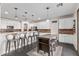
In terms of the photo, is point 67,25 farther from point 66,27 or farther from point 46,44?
point 46,44

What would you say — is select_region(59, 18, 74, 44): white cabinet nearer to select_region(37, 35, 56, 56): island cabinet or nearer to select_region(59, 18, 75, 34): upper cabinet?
select_region(59, 18, 75, 34): upper cabinet

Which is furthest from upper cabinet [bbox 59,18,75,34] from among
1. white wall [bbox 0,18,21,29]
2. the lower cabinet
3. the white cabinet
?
white wall [bbox 0,18,21,29]

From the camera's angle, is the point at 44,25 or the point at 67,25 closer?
the point at 67,25

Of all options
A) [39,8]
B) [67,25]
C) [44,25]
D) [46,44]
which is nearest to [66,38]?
[67,25]

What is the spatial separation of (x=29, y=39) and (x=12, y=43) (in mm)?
1527

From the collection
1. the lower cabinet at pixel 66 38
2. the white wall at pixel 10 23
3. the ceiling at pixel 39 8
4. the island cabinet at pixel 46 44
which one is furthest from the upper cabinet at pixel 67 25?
the white wall at pixel 10 23

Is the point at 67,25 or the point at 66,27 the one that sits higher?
the point at 67,25

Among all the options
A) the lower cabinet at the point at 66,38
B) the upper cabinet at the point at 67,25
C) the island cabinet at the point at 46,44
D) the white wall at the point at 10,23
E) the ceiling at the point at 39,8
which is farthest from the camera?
the white wall at the point at 10,23

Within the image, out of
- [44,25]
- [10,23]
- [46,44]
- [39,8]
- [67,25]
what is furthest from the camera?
[10,23]

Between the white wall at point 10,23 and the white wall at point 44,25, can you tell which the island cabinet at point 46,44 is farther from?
the white wall at point 10,23

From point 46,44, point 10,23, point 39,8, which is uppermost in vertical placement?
point 39,8

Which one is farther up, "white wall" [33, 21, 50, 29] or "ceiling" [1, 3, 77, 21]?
"ceiling" [1, 3, 77, 21]

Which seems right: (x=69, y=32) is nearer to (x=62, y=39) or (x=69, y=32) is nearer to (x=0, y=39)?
(x=62, y=39)

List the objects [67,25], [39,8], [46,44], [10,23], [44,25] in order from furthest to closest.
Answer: [10,23]
[44,25]
[67,25]
[39,8]
[46,44]
